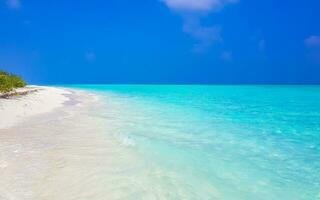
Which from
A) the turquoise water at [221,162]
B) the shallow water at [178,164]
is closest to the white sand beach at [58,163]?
the shallow water at [178,164]

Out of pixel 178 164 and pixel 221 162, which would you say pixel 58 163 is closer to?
pixel 178 164

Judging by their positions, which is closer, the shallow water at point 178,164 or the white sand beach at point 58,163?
the white sand beach at point 58,163

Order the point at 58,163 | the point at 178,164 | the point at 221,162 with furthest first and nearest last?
the point at 221,162
the point at 178,164
the point at 58,163

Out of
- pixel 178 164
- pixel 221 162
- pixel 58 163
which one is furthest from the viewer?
pixel 221 162

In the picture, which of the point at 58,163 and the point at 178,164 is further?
the point at 178,164

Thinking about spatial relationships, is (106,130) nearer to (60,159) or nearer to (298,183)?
(60,159)

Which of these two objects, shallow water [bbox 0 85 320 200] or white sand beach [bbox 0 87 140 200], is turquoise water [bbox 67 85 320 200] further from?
white sand beach [bbox 0 87 140 200]

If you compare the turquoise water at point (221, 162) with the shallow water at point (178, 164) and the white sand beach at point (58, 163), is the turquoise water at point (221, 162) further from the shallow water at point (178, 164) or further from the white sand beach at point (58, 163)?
the white sand beach at point (58, 163)

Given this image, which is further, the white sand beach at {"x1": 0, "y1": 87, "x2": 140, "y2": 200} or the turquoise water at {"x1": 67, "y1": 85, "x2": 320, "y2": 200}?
the turquoise water at {"x1": 67, "y1": 85, "x2": 320, "y2": 200}

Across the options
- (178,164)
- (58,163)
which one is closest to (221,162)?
(178,164)

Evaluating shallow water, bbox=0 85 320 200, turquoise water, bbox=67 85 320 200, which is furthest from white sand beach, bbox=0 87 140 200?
turquoise water, bbox=67 85 320 200

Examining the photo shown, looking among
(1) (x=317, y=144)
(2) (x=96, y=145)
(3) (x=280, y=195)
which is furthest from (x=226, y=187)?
(1) (x=317, y=144)

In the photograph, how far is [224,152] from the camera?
625 cm

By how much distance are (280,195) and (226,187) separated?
65 cm
